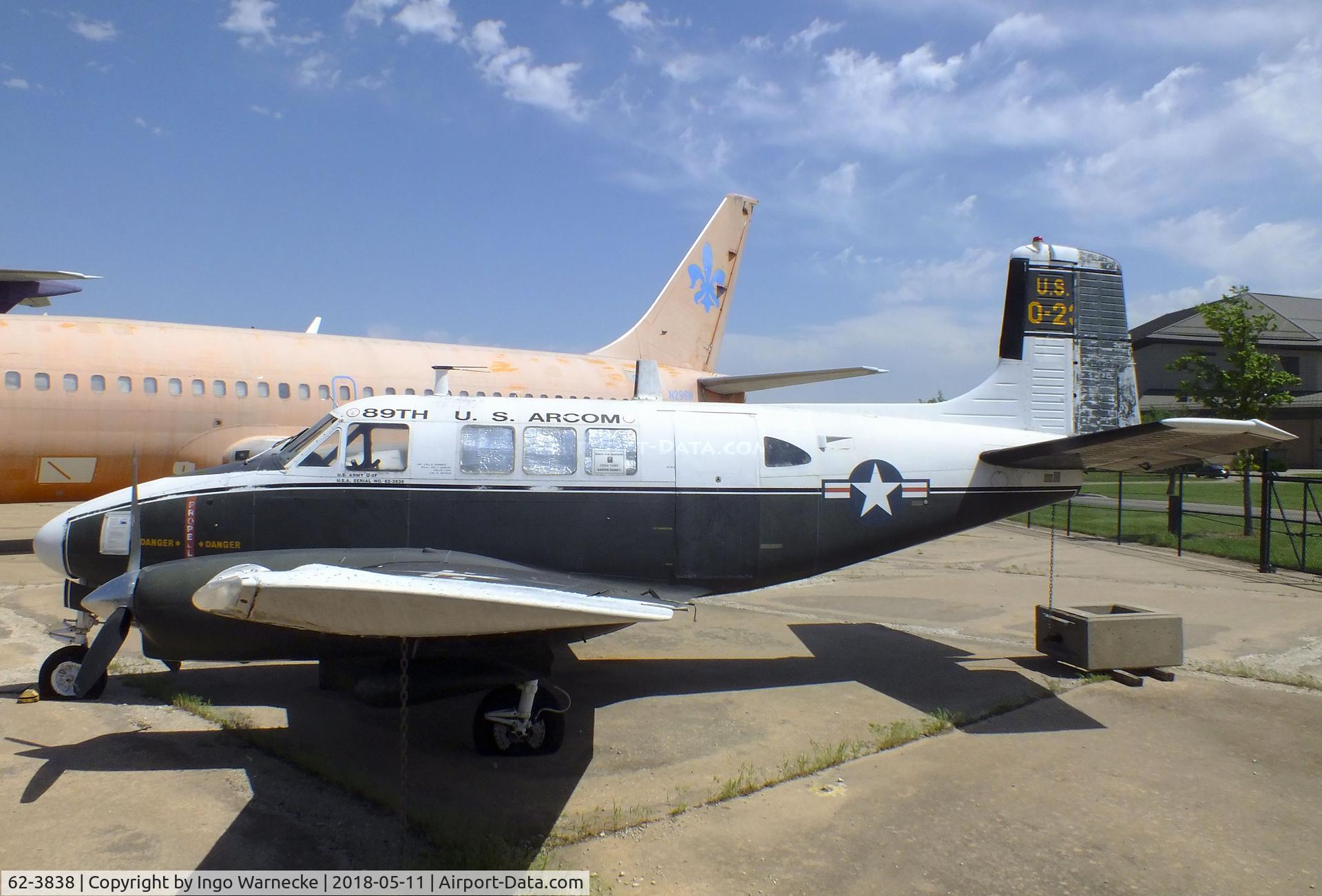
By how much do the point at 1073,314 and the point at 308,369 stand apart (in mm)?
13886

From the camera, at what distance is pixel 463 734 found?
6.64 m

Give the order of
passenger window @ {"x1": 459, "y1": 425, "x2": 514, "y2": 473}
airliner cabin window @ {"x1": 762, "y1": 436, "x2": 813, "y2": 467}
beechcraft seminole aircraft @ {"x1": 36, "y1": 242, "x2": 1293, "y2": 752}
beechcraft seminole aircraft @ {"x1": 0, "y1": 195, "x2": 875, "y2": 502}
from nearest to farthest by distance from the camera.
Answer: beechcraft seminole aircraft @ {"x1": 36, "y1": 242, "x2": 1293, "y2": 752}, passenger window @ {"x1": 459, "y1": 425, "x2": 514, "y2": 473}, airliner cabin window @ {"x1": 762, "y1": 436, "x2": 813, "y2": 467}, beechcraft seminole aircraft @ {"x1": 0, "y1": 195, "x2": 875, "y2": 502}

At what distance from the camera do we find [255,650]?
5980 millimetres

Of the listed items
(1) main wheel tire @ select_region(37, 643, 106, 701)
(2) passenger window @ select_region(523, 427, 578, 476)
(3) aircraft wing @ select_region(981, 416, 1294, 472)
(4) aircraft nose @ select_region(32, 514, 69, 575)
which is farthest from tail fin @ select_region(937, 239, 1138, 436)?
(1) main wheel tire @ select_region(37, 643, 106, 701)

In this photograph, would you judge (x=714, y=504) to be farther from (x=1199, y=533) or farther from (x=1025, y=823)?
(x=1199, y=533)

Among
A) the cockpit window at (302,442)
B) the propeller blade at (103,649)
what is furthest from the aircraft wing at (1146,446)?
the propeller blade at (103,649)

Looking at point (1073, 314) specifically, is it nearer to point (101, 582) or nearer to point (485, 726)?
point (485, 726)

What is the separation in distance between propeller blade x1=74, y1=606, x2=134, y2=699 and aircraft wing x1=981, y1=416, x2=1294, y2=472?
815 cm

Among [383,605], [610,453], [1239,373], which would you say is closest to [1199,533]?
[1239,373]

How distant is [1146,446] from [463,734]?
6.93 meters

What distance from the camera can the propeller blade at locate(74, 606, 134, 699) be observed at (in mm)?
5637

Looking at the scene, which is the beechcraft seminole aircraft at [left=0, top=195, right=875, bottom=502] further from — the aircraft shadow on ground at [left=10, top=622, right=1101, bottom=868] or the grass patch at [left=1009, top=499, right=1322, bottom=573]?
the grass patch at [left=1009, top=499, right=1322, bottom=573]

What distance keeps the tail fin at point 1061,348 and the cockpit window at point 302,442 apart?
7.21 metres

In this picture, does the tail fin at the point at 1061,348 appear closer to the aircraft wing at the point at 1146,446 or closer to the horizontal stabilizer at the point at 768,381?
the aircraft wing at the point at 1146,446
